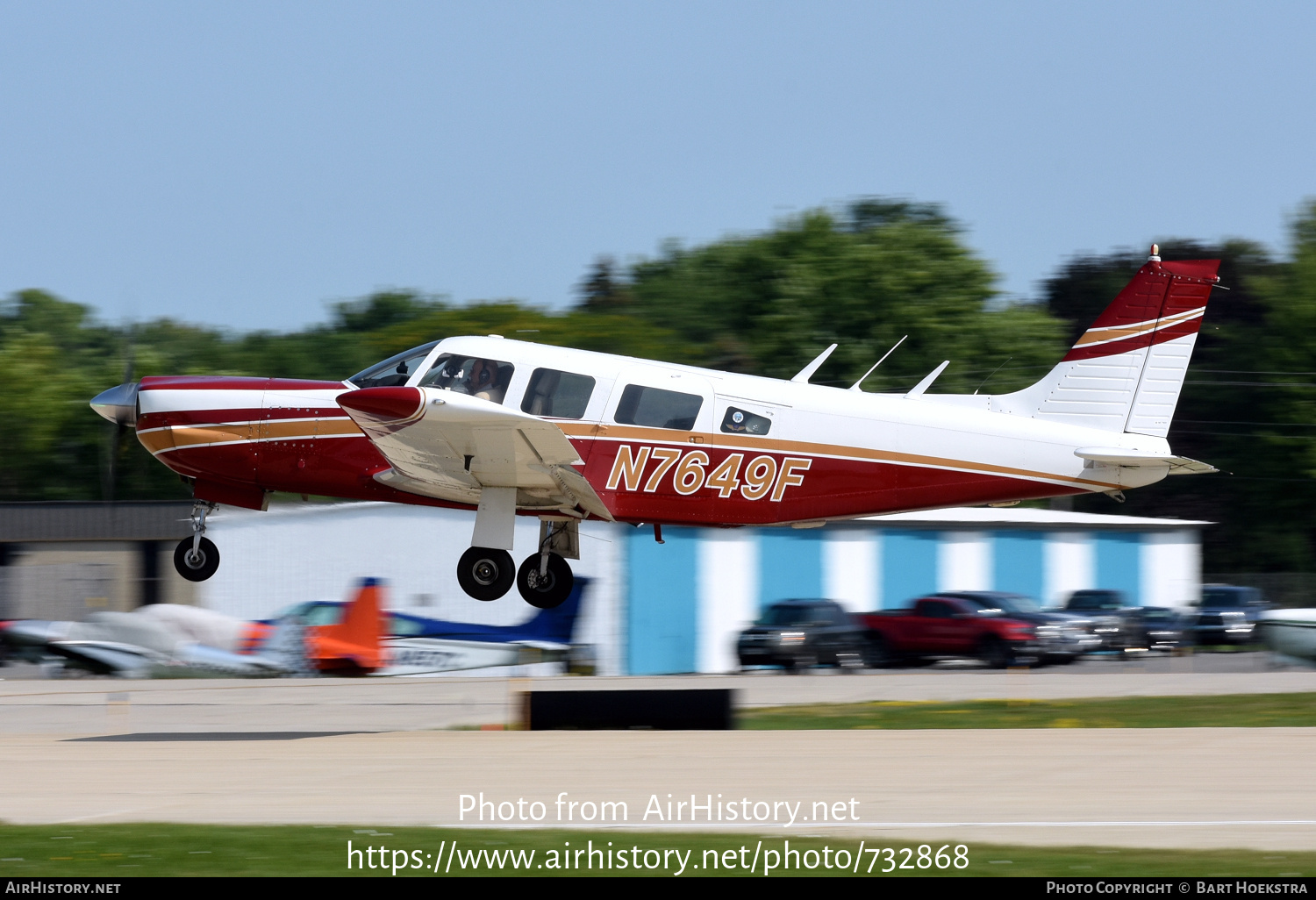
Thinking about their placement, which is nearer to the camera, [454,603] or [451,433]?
[451,433]

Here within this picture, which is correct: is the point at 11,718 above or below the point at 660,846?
below

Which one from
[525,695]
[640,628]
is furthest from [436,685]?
[525,695]

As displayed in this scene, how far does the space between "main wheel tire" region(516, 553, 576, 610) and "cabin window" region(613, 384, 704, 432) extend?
72.7 inches

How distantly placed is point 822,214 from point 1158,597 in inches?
1239

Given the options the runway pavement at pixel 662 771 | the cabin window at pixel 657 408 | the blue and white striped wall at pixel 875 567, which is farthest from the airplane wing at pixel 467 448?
the blue and white striped wall at pixel 875 567

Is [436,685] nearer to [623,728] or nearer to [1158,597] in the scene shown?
[623,728]

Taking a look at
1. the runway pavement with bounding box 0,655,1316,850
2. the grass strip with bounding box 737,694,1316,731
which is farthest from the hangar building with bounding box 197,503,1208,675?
the grass strip with bounding box 737,694,1316,731

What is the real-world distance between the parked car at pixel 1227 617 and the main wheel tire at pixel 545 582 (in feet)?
75.1

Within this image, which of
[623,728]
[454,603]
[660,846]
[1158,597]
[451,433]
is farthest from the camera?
[1158,597]

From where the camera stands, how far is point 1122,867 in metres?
10.3

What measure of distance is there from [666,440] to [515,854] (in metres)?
4.61

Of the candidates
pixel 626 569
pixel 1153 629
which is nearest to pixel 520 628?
pixel 626 569

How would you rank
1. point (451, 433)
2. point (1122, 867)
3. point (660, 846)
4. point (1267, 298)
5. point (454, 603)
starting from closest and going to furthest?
point (1122, 867) < point (660, 846) < point (451, 433) < point (454, 603) < point (1267, 298)

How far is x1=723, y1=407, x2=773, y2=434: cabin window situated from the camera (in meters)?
14.2
